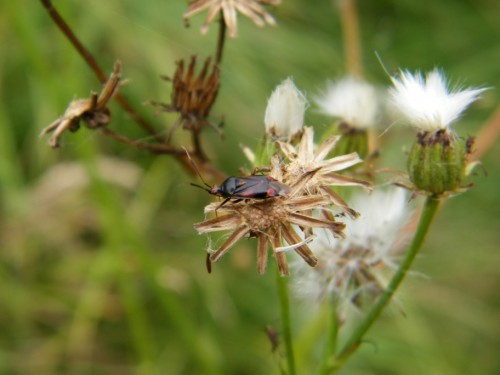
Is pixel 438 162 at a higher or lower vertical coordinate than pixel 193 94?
lower

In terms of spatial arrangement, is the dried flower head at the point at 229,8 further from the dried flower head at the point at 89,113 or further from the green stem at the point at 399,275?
the green stem at the point at 399,275

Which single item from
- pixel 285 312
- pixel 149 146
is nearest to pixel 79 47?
pixel 149 146

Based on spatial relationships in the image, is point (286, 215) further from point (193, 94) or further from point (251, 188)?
point (193, 94)

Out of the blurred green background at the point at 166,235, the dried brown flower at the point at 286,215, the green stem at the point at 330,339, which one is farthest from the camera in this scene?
the blurred green background at the point at 166,235

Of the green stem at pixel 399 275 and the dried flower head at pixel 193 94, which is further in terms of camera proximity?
the dried flower head at pixel 193 94

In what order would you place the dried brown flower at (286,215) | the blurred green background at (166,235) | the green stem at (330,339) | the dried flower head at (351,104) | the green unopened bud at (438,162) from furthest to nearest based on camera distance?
the blurred green background at (166,235), the dried flower head at (351,104), the green stem at (330,339), the green unopened bud at (438,162), the dried brown flower at (286,215)

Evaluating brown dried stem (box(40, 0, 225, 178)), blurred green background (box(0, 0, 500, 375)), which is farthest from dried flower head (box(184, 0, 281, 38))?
blurred green background (box(0, 0, 500, 375))

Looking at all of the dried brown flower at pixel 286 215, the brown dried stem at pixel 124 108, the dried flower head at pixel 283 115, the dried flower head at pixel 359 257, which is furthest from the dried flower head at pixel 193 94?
the dried flower head at pixel 359 257
